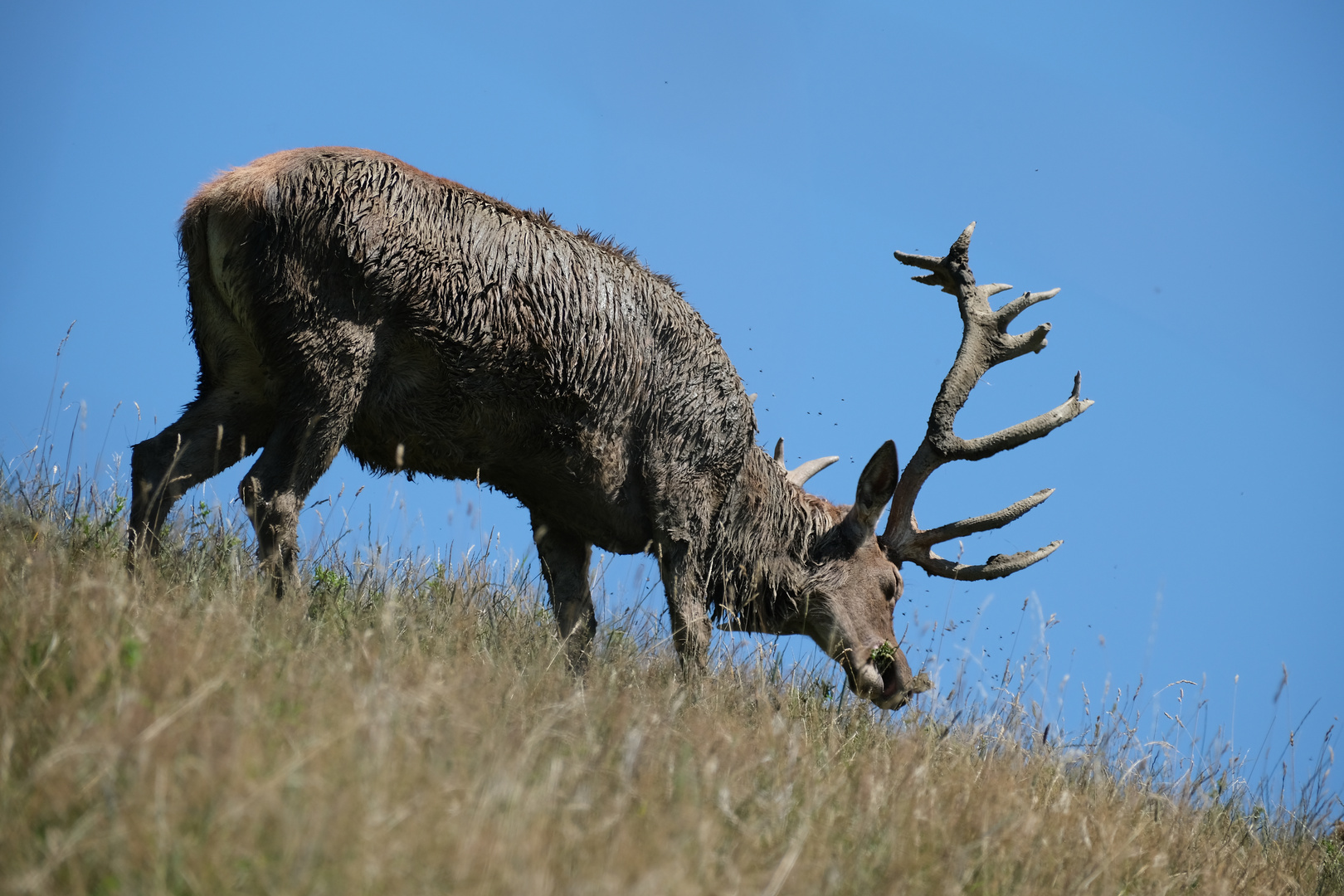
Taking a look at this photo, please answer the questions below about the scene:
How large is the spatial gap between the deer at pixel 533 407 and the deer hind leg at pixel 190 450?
0.01m

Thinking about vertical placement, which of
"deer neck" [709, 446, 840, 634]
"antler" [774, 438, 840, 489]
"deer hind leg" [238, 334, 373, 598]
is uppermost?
"antler" [774, 438, 840, 489]

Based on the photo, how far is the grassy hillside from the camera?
2246 millimetres

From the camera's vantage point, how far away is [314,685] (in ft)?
10.5

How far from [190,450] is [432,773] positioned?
127 inches

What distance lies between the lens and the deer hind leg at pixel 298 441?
4754 millimetres

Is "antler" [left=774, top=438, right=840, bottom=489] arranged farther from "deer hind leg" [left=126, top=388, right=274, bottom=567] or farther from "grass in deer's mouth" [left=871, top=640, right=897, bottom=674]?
"deer hind leg" [left=126, top=388, right=274, bottom=567]

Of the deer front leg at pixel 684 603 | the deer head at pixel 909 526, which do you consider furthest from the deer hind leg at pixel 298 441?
the deer head at pixel 909 526

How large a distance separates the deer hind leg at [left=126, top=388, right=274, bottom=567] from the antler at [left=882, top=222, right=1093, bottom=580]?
156 inches

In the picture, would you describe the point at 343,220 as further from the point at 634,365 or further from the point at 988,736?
the point at 988,736

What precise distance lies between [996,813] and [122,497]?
15.2 ft

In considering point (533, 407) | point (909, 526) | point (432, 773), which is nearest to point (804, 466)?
point (909, 526)

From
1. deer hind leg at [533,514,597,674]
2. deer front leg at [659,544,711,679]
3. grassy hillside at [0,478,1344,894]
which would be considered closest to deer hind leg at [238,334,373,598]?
grassy hillside at [0,478,1344,894]

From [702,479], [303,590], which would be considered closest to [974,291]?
[702,479]

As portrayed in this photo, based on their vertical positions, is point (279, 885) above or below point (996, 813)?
below
